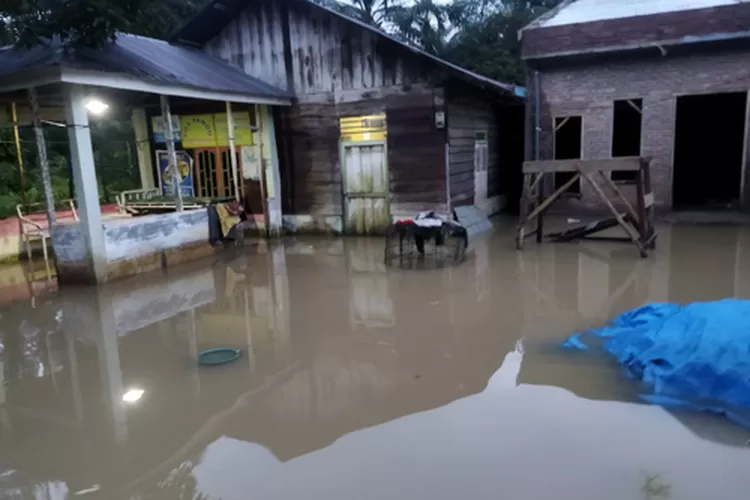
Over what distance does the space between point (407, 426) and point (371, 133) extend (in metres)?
8.74

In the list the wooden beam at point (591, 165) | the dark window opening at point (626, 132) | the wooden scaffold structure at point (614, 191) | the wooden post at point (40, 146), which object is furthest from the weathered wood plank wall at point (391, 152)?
the dark window opening at point (626, 132)

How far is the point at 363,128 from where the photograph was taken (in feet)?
39.4

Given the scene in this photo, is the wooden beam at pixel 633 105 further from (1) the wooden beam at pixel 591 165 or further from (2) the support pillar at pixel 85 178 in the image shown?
(2) the support pillar at pixel 85 178

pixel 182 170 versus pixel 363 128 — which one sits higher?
pixel 363 128

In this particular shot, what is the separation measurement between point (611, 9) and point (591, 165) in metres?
6.61

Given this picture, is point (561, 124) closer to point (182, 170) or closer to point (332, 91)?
point (332, 91)

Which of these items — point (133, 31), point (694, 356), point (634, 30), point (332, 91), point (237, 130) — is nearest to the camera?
point (694, 356)

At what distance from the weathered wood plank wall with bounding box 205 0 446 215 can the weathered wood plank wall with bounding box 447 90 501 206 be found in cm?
52

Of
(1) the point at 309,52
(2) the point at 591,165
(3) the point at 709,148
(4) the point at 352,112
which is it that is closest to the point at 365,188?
(4) the point at 352,112

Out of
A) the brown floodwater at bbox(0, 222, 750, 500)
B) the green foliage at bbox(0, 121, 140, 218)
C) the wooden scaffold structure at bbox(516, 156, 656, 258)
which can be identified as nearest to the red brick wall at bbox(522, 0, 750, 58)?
the wooden scaffold structure at bbox(516, 156, 656, 258)

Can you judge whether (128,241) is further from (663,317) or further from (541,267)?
(663,317)

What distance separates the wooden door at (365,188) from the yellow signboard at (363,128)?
0.13m

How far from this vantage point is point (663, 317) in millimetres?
5266

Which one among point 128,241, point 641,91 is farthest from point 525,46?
point 128,241
